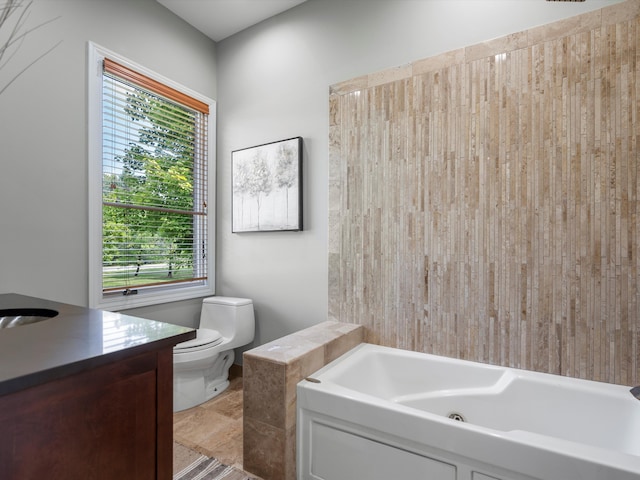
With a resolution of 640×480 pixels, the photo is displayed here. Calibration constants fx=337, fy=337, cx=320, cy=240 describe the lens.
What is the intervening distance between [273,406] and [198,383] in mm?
1041

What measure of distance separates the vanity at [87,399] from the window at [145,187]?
139 centimetres

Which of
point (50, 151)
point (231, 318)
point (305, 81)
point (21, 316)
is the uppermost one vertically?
point (305, 81)

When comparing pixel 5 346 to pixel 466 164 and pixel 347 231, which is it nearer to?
pixel 347 231

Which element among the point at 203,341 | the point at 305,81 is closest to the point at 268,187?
the point at 305,81

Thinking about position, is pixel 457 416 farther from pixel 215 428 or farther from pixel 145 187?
pixel 145 187

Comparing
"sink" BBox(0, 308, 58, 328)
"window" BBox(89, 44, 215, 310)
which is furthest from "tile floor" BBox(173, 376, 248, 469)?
"sink" BBox(0, 308, 58, 328)

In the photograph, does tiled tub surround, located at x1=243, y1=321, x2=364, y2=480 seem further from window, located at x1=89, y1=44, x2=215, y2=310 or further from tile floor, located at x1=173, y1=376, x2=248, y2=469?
window, located at x1=89, y1=44, x2=215, y2=310

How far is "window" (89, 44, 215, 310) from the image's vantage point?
7.20 feet

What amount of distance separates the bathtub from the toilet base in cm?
106

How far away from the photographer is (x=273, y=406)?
5.24 ft

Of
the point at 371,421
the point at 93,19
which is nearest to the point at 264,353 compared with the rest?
the point at 371,421

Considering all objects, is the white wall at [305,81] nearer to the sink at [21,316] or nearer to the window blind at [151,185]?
the window blind at [151,185]

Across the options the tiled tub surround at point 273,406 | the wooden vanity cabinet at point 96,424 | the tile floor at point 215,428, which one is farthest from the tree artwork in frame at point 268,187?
the wooden vanity cabinet at point 96,424

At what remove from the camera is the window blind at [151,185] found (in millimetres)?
2284
